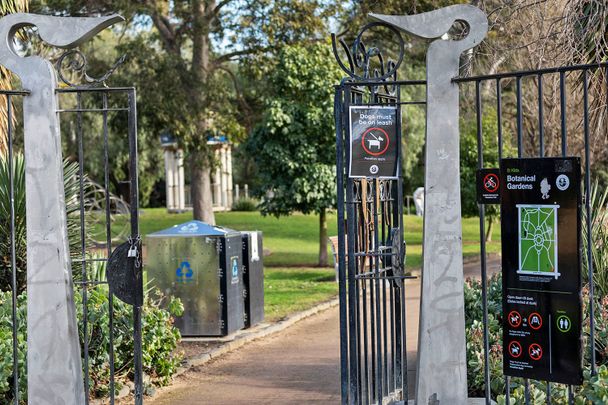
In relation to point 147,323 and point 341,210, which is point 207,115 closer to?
point 147,323

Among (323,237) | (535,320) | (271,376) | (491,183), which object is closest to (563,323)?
(535,320)

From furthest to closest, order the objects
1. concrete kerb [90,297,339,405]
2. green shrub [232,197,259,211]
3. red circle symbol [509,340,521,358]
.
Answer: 1. green shrub [232,197,259,211]
2. concrete kerb [90,297,339,405]
3. red circle symbol [509,340,521,358]

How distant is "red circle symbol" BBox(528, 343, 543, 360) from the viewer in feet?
17.0

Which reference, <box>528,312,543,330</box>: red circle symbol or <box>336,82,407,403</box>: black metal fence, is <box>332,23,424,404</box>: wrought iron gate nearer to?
<box>336,82,407,403</box>: black metal fence

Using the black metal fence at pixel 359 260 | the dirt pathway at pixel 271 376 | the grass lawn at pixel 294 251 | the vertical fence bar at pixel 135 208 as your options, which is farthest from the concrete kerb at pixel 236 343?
the black metal fence at pixel 359 260

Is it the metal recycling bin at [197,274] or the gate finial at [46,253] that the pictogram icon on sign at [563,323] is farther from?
the metal recycling bin at [197,274]

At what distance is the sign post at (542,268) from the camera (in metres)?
5.04

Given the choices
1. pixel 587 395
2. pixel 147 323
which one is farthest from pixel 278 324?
pixel 587 395

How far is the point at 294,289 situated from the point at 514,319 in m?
11.8

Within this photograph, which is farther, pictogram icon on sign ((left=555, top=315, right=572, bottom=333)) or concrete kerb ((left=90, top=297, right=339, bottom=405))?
concrete kerb ((left=90, top=297, right=339, bottom=405))

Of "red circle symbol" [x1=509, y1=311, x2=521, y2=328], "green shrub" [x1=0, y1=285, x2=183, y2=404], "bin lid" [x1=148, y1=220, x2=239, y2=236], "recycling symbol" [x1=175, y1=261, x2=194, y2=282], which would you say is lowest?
"green shrub" [x1=0, y1=285, x2=183, y2=404]

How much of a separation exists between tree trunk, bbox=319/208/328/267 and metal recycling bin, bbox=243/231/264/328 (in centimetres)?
772

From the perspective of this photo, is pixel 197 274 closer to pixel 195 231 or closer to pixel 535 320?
pixel 195 231

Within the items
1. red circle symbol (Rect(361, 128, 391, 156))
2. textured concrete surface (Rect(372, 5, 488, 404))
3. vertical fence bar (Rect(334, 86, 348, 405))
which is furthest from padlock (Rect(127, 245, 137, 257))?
textured concrete surface (Rect(372, 5, 488, 404))
